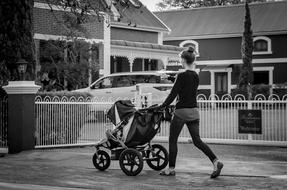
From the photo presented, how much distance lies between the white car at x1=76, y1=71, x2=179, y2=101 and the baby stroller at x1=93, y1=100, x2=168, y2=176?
12.0 meters

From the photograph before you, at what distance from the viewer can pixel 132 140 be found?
32.8 feet

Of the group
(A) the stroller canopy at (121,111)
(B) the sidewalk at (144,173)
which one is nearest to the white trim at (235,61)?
(B) the sidewalk at (144,173)

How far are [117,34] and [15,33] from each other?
20.4 m

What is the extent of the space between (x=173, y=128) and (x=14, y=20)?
630cm

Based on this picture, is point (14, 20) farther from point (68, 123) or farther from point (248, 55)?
point (248, 55)

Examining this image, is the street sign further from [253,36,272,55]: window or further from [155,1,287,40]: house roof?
[253,36,272,55]: window

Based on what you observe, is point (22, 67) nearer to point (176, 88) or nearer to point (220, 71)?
point (176, 88)

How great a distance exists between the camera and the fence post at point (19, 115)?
1355 centimetres

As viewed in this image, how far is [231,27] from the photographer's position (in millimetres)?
42219

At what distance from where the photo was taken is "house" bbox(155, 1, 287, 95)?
40.1 m

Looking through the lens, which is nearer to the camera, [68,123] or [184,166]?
[184,166]

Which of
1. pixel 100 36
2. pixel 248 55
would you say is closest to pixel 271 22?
pixel 248 55

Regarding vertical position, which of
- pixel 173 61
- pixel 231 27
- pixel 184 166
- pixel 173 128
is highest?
pixel 231 27

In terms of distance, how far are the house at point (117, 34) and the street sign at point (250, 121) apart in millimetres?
5678
